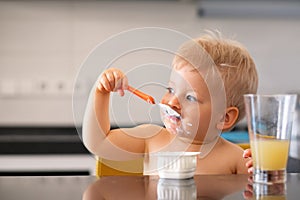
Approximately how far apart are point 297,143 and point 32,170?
1161 millimetres

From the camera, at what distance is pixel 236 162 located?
129cm

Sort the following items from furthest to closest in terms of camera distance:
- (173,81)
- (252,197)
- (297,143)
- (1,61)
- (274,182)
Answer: (1,61) → (297,143) → (173,81) → (274,182) → (252,197)

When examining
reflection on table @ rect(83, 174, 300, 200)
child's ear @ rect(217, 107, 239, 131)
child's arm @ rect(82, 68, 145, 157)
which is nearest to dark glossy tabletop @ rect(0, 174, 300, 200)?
reflection on table @ rect(83, 174, 300, 200)

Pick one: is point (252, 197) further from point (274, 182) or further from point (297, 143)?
point (297, 143)

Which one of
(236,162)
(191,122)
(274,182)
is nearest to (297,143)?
(236,162)

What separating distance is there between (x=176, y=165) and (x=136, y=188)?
0.11 meters

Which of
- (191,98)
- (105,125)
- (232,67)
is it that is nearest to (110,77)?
(105,125)

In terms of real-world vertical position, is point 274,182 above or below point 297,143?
above

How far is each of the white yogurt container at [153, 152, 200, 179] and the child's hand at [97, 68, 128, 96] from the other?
0.45 feet

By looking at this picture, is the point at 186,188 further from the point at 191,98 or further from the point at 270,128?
the point at 191,98

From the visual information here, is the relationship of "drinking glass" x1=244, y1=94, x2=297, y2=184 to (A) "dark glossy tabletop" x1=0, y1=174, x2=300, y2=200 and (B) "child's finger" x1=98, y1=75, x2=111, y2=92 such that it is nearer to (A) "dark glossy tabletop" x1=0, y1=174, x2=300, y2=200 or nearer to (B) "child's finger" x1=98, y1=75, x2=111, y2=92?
(A) "dark glossy tabletop" x1=0, y1=174, x2=300, y2=200

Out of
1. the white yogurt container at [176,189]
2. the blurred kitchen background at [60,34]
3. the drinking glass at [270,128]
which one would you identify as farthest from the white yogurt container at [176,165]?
the blurred kitchen background at [60,34]

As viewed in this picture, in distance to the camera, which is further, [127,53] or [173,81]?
[173,81]

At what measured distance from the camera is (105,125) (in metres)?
1.09
